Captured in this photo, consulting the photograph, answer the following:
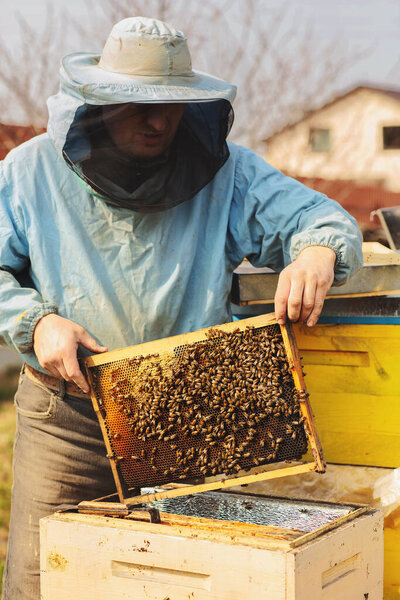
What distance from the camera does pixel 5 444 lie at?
257 inches

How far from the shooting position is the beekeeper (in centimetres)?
248

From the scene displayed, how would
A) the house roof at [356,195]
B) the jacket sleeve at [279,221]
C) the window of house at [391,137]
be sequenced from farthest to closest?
the window of house at [391,137]
the house roof at [356,195]
the jacket sleeve at [279,221]

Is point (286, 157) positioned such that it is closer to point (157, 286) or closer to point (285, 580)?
point (157, 286)

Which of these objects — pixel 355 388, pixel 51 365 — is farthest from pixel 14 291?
pixel 355 388

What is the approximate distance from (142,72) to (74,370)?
1086mm

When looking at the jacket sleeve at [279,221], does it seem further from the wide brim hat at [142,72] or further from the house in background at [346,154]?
the house in background at [346,154]

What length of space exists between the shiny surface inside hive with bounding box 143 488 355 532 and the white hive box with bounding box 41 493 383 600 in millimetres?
38

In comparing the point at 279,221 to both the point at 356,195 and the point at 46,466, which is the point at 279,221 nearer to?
the point at 46,466

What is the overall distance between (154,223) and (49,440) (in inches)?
35.8

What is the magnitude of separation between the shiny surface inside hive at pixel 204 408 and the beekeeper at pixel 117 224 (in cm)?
28

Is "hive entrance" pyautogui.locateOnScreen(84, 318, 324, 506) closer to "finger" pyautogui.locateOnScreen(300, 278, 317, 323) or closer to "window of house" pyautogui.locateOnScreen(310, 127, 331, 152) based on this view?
"finger" pyautogui.locateOnScreen(300, 278, 317, 323)

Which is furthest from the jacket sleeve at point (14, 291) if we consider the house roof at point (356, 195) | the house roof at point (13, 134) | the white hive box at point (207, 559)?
the house roof at point (356, 195)

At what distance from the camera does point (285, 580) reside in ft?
5.86

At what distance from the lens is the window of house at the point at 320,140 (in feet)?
23.7
